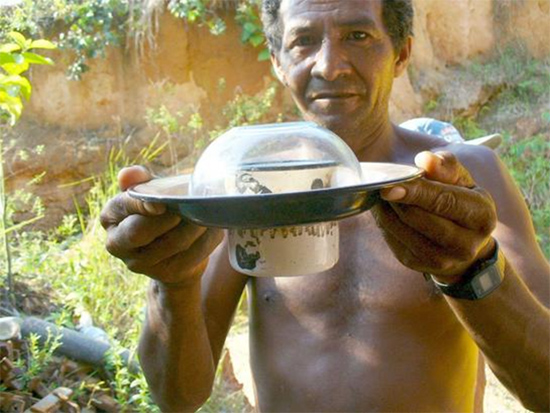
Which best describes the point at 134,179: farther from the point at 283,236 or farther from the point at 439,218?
the point at 439,218

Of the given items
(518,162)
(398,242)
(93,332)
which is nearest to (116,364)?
(93,332)

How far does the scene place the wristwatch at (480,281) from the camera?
4.16 feet

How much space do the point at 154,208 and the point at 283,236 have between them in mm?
198

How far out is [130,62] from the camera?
675 centimetres

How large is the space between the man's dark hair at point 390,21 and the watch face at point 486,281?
82 centimetres

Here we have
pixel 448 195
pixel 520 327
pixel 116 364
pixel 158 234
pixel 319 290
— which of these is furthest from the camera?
pixel 116 364

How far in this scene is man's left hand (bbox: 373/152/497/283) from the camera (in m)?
1.10

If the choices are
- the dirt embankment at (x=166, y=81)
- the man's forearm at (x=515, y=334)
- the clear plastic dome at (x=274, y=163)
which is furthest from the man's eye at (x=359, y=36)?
the dirt embankment at (x=166, y=81)

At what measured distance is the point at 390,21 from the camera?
190cm

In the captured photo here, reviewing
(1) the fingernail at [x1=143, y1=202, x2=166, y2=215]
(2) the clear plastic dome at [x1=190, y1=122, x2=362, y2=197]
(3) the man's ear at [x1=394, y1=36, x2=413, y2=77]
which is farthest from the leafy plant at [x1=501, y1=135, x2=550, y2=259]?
(1) the fingernail at [x1=143, y1=202, x2=166, y2=215]

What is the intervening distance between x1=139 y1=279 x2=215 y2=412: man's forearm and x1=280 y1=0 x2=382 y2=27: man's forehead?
2.40 ft

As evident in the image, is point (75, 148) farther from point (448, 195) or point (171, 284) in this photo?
point (448, 195)

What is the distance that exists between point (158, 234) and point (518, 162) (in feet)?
16.4

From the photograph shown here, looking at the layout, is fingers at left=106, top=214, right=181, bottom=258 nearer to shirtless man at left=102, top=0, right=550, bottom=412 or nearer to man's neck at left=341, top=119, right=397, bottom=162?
shirtless man at left=102, top=0, right=550, bottom=412
